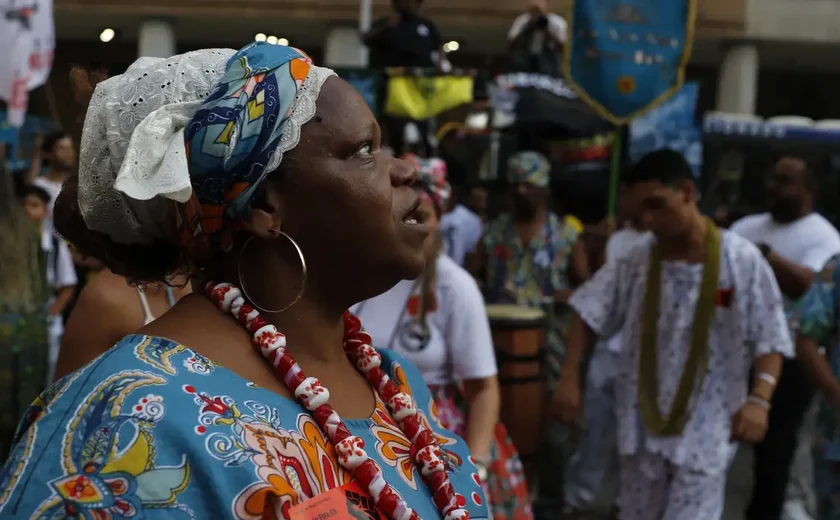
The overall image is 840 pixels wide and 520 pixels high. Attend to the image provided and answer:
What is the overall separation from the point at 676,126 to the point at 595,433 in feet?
8.83

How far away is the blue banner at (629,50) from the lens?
7430 millimetres

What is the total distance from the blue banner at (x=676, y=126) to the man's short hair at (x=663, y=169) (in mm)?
3459

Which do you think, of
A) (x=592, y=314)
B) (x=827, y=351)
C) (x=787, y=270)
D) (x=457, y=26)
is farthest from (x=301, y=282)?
(x=457, y=26)

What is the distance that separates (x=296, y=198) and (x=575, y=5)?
6403 millimetres

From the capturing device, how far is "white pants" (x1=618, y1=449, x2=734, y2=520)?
482 cm

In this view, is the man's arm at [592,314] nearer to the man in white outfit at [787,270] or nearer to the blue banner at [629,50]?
the man in white outfit at [787,270]

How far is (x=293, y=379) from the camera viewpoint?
5.51 feet

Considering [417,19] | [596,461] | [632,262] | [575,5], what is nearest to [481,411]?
[632,262]

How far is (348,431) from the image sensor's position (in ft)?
5.52

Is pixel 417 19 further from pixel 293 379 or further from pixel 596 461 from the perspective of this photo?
→ pixel 293 379

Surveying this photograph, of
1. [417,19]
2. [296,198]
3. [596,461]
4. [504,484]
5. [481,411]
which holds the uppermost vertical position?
[296,198]

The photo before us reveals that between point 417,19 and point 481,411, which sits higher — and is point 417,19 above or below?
above

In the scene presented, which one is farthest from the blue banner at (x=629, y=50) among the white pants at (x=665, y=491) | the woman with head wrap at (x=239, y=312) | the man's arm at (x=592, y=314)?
the woman with head wrap at (x=239, y=312)

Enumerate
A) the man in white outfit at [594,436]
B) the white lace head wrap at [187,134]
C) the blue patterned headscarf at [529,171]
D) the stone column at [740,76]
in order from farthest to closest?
the stone column at [740,76] < the blue patterned headscarf at [529,171] < the man in white outfit at [594,436] < the white lace head wrap at [187,134]
